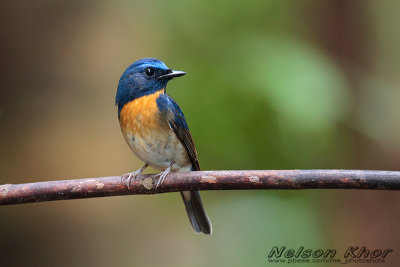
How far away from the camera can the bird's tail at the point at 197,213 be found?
353 cm

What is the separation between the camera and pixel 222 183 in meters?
2.29

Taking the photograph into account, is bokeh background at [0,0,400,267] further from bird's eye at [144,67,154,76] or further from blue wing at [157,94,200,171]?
bird's eye at [144,67,154,76]

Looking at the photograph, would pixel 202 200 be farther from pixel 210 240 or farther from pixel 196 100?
pixel 196 100

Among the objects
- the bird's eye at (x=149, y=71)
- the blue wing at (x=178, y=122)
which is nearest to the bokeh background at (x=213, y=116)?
the blue wing at (x=178, y=122)

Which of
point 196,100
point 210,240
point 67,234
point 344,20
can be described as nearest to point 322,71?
point 344,20

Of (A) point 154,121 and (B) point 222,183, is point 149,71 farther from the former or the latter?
(B) point 222,183

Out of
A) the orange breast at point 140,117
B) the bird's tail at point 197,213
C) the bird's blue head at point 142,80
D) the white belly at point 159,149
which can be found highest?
the bird's blue head at point 142,80

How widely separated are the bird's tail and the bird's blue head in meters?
0.83

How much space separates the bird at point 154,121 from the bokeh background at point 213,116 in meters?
0.21

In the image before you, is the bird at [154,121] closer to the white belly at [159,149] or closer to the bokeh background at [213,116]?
the white belly at [159,149]

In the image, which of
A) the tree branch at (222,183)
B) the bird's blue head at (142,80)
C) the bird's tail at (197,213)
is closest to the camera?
the tree branch at (222,183)

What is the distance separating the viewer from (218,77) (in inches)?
144

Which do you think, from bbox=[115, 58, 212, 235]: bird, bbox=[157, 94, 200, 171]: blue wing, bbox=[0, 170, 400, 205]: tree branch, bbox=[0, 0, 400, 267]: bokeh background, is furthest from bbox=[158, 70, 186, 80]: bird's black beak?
bbox=[0, 170, 400, 205]: tree branch

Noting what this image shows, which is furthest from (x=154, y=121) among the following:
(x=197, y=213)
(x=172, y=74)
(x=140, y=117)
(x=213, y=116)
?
(x=197, y=213)
